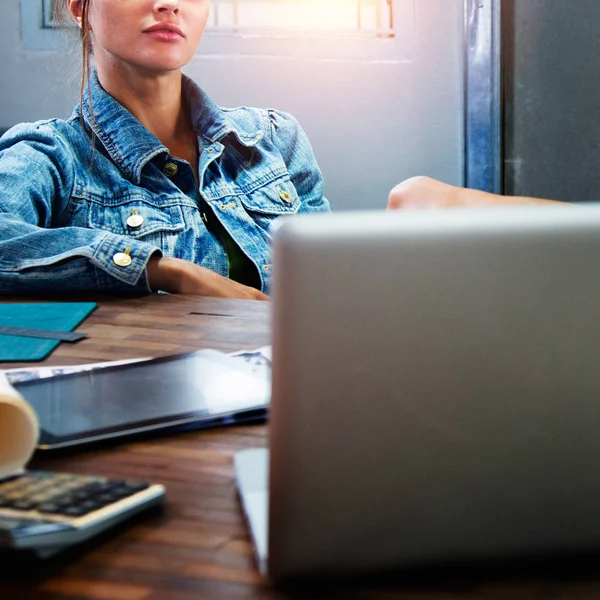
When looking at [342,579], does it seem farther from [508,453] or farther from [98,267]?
[98,267]

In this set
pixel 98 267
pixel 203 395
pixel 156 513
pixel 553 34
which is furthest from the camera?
pixel 553 34

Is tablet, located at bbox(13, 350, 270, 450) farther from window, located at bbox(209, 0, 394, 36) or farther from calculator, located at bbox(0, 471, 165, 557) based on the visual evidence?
window, located at bbox(209, 0, 394, 36)

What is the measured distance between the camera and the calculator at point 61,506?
457mm

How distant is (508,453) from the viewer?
431 mm

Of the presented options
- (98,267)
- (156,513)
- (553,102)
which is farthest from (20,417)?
(553,102)

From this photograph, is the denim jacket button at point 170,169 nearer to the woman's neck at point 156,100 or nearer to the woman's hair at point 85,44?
the woman's neck at point 156,100

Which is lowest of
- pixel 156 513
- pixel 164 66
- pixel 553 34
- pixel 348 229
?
pixel 156 513

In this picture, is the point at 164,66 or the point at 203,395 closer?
the point at 203,395

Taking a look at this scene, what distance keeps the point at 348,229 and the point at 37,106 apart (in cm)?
262

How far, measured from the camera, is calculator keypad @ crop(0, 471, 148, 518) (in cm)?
49

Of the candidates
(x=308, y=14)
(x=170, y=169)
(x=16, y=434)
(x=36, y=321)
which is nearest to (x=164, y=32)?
(x=170, y=169)

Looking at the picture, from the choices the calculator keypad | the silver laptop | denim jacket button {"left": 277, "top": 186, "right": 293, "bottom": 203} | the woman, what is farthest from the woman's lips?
the silver laptop

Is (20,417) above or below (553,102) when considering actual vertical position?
below

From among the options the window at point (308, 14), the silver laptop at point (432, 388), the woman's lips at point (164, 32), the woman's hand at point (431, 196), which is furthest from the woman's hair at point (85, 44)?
the silver laptop at point (432, 388)
